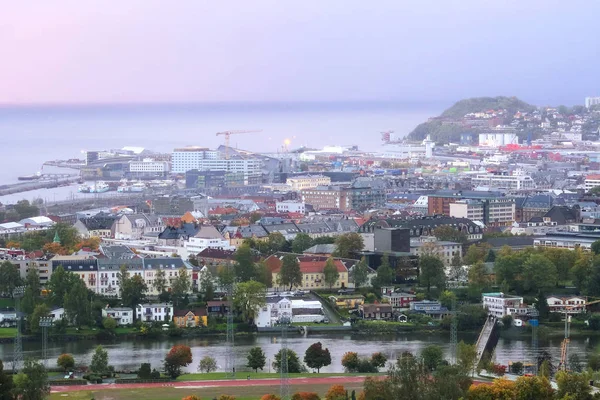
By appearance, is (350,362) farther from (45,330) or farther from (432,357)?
(45,330)

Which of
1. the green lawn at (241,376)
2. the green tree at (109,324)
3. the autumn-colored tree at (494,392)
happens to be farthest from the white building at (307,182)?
the autumn-colored tree at (494,392)

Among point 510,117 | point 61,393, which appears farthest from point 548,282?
point 510,117

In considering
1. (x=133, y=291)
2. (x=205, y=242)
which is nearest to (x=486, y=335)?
(x=133, y=291)

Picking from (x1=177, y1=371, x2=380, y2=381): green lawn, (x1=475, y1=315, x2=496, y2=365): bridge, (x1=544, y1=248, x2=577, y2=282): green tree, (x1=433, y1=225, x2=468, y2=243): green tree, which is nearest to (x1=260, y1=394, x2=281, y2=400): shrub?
(x1=177, y1=371, x2=380, y2=381): green lawn

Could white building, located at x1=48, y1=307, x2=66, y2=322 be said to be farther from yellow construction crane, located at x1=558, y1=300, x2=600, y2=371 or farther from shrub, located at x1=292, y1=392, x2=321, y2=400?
yellow construction crane, located at x1=558, y1=300, x2=600, y2=371

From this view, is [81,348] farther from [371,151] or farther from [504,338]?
[371,151]

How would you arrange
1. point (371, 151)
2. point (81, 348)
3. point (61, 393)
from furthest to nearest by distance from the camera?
point (371, 151) < point (81, 348) < point (61, 393)

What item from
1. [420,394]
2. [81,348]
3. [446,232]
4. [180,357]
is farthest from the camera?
[446,232]
